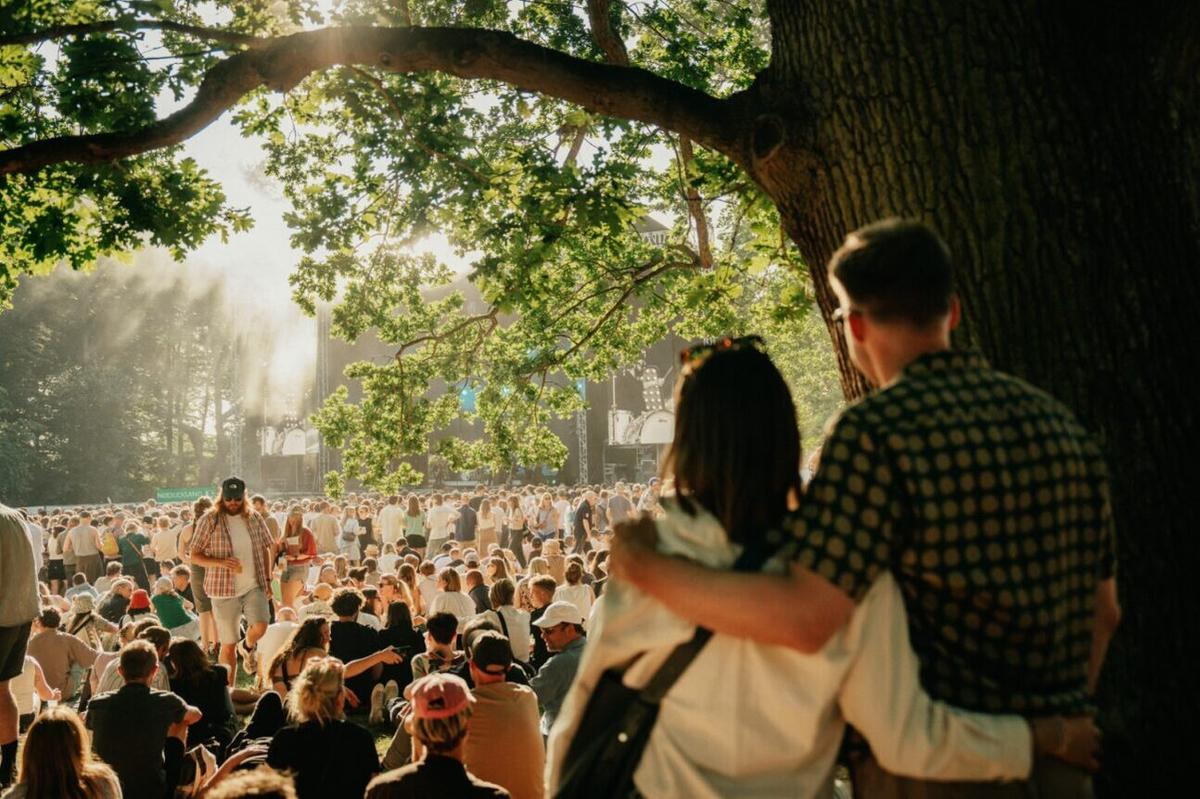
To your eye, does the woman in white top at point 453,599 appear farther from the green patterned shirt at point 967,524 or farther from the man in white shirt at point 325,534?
the man in white shirt at point 325,534

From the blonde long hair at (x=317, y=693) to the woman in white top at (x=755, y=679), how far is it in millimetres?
3356

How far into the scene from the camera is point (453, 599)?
33.6 ft

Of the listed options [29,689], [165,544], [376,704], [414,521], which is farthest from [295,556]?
[165,544]

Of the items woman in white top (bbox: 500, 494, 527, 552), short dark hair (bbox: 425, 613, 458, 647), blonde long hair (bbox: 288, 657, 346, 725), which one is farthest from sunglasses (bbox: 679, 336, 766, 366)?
woman in white top (bbox: 500, 494, 527, 552)

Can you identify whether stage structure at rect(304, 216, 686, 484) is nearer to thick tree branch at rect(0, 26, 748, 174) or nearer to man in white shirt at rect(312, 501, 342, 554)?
man in white shirt at rect(312, 501, 342, 554)

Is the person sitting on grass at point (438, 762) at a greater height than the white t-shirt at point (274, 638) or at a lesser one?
greater

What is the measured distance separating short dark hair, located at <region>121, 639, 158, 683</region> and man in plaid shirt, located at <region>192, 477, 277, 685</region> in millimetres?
4077

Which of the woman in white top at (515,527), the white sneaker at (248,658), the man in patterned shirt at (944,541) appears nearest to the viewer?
the man in patterned shirt at (944,541)

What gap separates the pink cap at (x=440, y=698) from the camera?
4.16 metres

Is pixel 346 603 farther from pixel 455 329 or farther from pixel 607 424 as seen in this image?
pixel 607 424

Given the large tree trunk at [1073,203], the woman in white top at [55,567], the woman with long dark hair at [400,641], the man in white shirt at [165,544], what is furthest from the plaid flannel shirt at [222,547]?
the woman in white top at [55,567]

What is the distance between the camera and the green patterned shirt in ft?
6.28

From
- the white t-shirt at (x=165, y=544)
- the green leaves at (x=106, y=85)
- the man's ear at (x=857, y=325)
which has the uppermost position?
the green leaves at (x=106, y=85)

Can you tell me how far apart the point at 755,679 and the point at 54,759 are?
371cm
